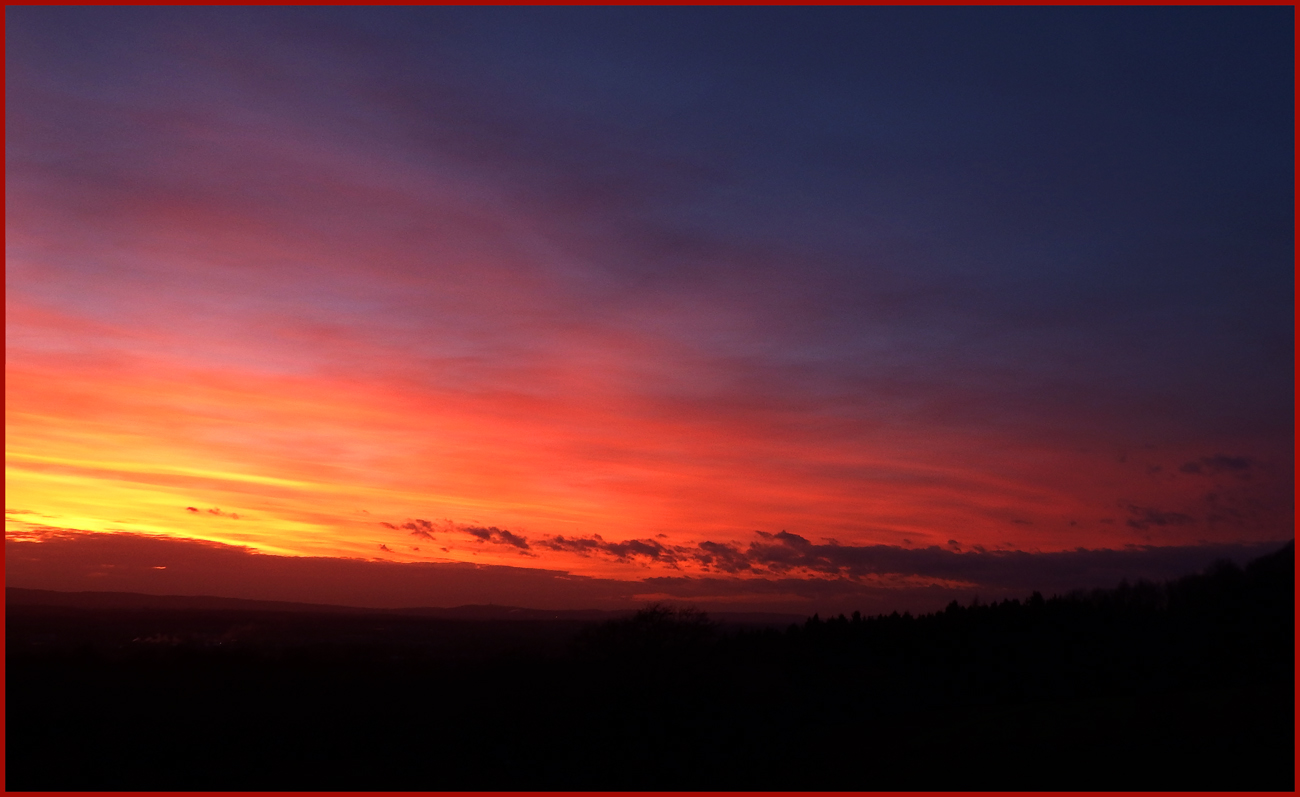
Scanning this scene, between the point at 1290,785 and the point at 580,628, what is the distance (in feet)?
109

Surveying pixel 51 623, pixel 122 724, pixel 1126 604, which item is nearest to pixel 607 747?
pixel 122 724

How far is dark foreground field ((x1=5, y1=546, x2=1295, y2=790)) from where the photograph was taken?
33.4 m

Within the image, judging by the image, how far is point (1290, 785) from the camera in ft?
91.0

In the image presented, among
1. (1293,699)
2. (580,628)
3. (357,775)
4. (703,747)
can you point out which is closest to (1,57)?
(357,775)

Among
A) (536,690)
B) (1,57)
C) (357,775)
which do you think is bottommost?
(357,775)

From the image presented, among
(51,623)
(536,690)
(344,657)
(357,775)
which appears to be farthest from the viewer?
(51,623)

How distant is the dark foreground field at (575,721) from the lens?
3341cm

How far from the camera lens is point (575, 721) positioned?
3747 cm

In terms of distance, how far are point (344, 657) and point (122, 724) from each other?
1114 cm

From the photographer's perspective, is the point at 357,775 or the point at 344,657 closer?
the point at 357,775

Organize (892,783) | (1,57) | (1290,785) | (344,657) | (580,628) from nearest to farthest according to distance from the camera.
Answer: (1,57) < (1290,785) < (892,783) < (344,657) < (580,628)

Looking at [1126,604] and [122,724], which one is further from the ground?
[1126,604]

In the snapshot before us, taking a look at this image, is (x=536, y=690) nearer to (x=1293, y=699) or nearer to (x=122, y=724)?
(x=122, y=724)

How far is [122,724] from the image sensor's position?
37.7m
